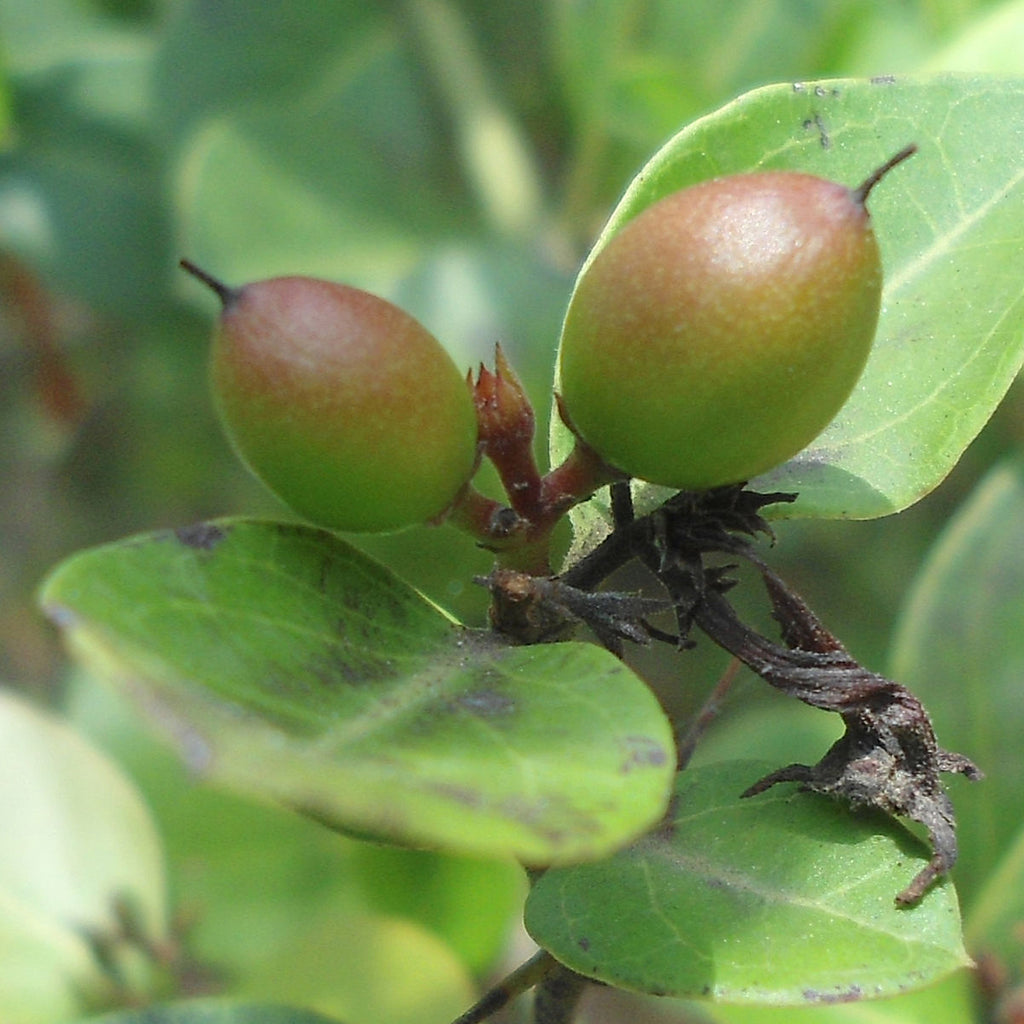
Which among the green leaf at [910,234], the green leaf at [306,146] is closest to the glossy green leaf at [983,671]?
the green leaf at [910,234]

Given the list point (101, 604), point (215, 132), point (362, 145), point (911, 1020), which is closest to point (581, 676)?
point (101, 604)

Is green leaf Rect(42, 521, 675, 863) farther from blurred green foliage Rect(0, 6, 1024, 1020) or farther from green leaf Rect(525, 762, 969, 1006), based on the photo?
blurred green foliage Rect(0, 6, 1024, 1020)

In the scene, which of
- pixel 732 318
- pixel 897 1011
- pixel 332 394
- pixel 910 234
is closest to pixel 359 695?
pixel 332 394

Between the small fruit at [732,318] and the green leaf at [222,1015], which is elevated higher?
the small fruit at [732,318]

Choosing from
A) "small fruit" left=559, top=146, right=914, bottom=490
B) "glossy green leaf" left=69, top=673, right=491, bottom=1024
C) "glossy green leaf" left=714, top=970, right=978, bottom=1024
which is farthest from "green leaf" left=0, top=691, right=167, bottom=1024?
"small fruit" left=559, top=146, right=914, bottom=490

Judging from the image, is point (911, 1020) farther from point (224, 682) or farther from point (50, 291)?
point (50, 291)

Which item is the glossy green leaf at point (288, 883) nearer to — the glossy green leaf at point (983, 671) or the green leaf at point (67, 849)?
the green leaf at point (67, 849)
